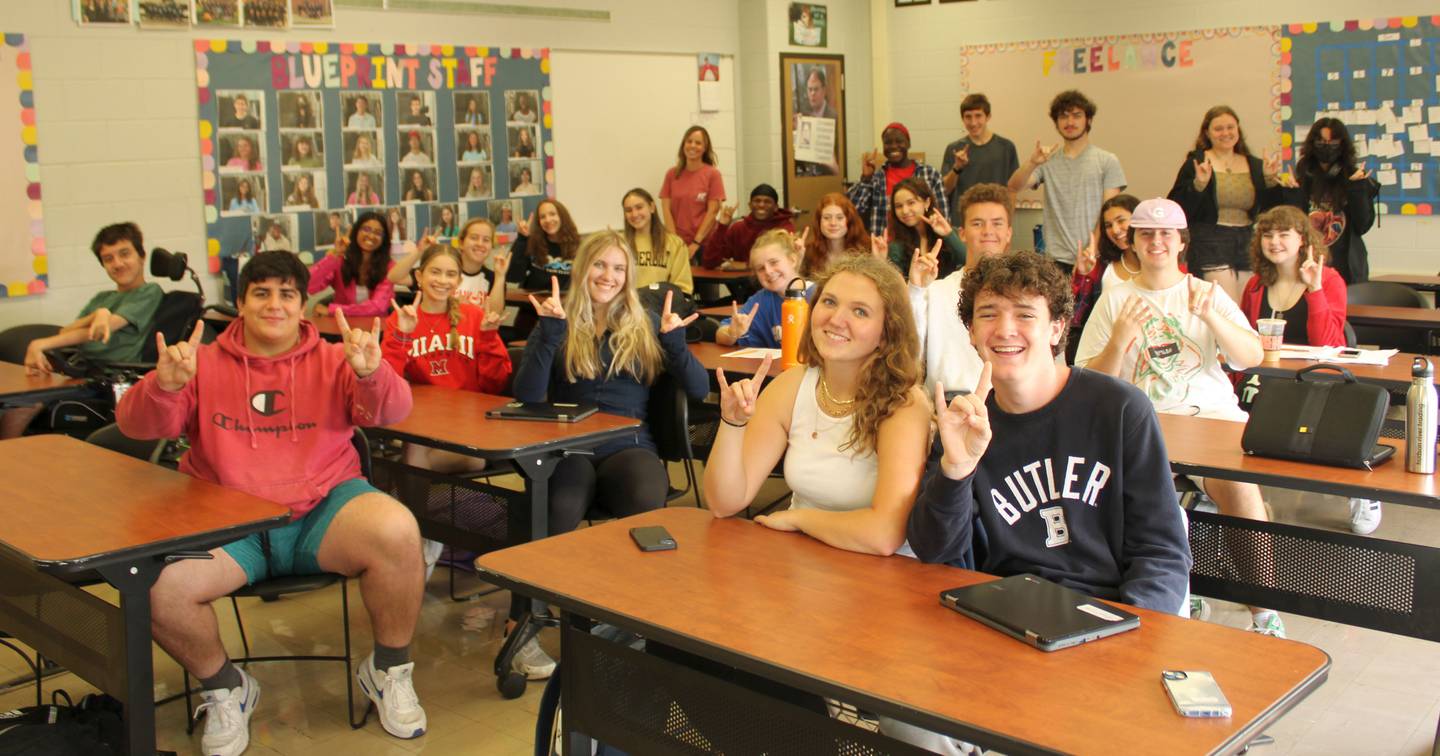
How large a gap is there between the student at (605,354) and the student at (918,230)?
178cm

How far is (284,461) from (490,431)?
507 mm

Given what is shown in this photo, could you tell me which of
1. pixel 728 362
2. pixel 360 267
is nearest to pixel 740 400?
pixel 728 362

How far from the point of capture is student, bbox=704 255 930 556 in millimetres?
2422

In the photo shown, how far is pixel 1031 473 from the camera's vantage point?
2.27 m

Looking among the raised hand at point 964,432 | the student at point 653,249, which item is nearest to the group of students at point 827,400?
the raised hand at point 964,432

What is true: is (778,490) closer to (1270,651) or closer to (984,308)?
(984,308)

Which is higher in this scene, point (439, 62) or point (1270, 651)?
point (439, 62)

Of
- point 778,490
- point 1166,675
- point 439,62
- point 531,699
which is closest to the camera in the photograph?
point 1166,675

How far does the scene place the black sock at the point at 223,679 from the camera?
119 inches

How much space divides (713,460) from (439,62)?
5.60m

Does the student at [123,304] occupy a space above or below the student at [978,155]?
below

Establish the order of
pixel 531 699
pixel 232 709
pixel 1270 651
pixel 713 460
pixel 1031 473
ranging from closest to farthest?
pixel 1270 651 < pixel 1031 473 < pixel 713 460 < pixel 232 709 < pixel 531 699

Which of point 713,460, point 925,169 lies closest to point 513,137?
point 925,169

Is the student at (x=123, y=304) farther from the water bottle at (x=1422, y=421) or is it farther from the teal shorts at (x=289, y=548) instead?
Result: the water bottle at (x=1422, y=421)
